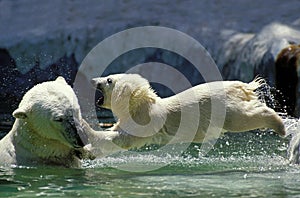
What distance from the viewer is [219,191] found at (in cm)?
511

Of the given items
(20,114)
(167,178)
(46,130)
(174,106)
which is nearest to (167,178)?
(167,178)

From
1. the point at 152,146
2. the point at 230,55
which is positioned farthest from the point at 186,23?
the point at 152,146

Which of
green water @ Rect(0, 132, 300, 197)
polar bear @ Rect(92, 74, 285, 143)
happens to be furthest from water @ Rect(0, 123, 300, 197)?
polar bear @ Rect(92, 74, 285, 143)

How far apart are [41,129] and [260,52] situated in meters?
6.75

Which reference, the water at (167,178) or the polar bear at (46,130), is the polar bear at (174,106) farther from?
the polar bear at (46,130)

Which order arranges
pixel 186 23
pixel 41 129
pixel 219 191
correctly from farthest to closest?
pixel 186 23
pixel 41 129
pixel 219 191

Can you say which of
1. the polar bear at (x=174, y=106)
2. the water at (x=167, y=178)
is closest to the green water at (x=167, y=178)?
the water at (x=167, y=178)

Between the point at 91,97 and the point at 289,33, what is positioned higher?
the point at 289,33

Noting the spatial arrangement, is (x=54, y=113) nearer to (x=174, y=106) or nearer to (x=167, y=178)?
(x=167, y=178)

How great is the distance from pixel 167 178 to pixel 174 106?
1329 mm

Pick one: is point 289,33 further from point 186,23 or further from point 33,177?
point 33,177

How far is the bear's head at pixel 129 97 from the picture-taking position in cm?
693

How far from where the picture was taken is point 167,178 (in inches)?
227

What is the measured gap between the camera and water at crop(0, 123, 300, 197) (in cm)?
512
